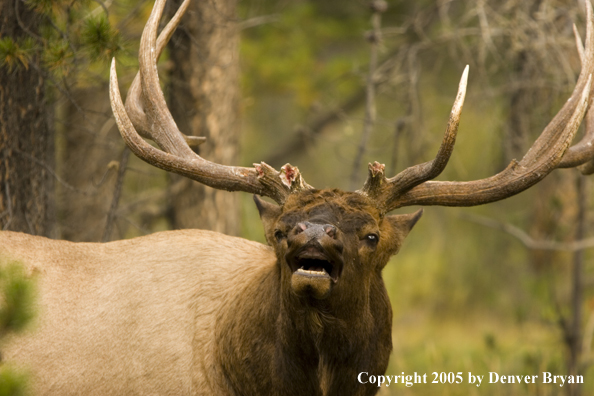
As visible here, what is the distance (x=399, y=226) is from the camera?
4.07m

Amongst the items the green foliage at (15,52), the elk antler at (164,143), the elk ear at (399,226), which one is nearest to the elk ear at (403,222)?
the elk ear at (399,226)

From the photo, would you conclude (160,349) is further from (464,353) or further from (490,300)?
(490,300)

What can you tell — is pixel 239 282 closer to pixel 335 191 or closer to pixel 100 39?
pixel 335 191

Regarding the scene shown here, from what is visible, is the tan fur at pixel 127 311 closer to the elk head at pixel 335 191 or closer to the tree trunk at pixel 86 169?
the elk head at pixel 335 191

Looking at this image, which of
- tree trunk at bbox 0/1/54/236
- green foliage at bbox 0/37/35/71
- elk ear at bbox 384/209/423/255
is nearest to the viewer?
elk ear at bbox 384/209/423/255

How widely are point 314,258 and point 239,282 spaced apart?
1082 mm

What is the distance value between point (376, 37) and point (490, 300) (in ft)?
19.7

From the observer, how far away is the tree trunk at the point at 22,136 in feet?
16.1

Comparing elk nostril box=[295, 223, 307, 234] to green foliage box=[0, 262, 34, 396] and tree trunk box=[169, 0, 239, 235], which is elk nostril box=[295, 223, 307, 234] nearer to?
green foliage box=[0, 262, 34, 396]

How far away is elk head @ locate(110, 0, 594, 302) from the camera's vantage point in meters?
3.34

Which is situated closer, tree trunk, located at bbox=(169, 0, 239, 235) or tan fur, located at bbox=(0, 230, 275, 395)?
tan fur, located at bbox=(0, 230, 275, 395)

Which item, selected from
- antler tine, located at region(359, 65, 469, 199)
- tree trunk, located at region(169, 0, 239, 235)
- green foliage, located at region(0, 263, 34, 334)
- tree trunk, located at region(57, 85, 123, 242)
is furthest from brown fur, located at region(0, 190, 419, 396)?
tree trunk, located at region(57, 85, 123, 242)

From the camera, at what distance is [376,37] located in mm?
6676

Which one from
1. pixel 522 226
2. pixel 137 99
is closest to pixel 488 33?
pixel 137 99
